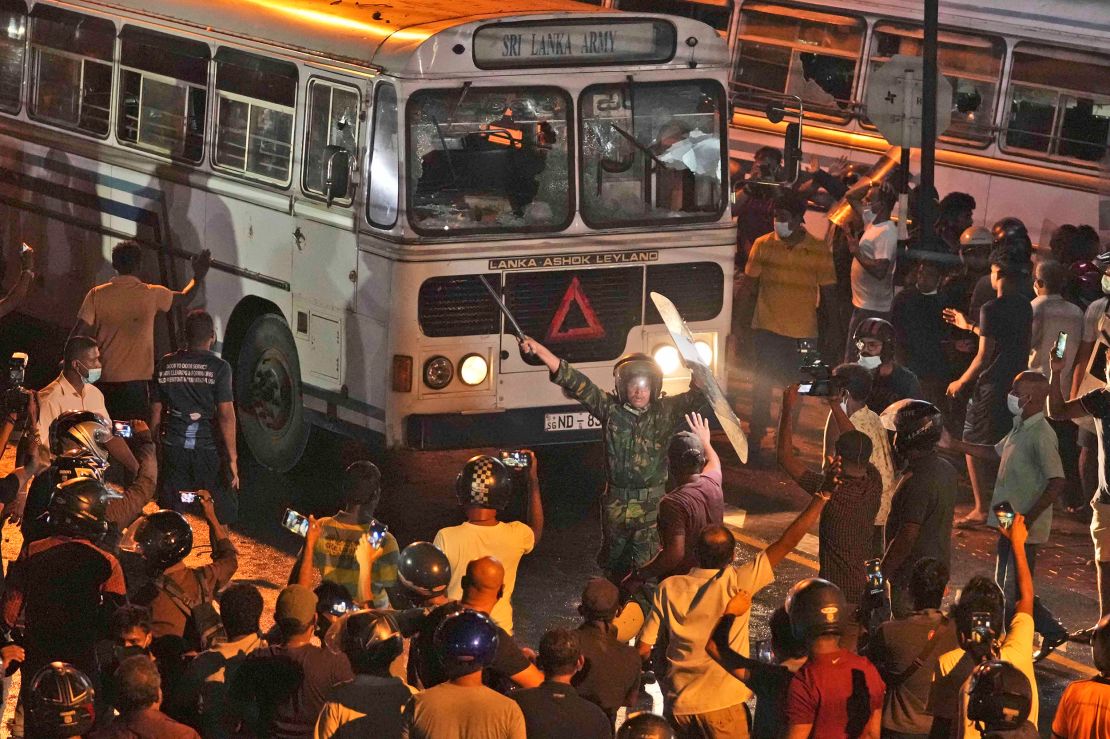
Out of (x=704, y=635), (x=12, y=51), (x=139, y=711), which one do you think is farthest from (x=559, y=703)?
(x=12, y=51)

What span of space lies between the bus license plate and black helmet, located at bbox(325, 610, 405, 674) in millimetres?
6079

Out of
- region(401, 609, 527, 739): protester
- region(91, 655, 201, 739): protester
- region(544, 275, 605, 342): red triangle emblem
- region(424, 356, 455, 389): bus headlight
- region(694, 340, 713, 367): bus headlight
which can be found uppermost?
region(401, 609, 527, 739): protester

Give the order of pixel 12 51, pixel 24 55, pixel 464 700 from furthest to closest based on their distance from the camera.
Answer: pixel 12 51
pixel 24 55
pixel 464 700

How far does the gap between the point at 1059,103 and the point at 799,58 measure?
9.27 feet

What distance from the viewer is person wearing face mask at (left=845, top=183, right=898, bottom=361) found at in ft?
50.5

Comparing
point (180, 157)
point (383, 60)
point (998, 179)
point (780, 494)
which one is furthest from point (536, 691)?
point (998, 179)

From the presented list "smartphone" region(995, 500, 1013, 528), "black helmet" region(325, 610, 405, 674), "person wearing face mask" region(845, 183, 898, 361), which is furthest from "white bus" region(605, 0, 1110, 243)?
"black helmet" region(325, 610, 405, 674)

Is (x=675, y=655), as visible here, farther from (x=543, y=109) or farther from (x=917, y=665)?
(x=543, y=109)

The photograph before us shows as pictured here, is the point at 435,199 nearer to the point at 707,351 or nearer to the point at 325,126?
the point at 325,126

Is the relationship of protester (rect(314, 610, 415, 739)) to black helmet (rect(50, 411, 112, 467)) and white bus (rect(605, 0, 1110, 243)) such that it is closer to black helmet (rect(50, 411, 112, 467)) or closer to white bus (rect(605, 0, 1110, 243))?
black helmet (rect(50, 411, 112, 467))

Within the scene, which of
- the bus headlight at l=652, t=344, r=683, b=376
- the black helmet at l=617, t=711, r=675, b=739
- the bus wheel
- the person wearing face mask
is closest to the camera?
the black helmet at l=617, t=711, r=675, b=739

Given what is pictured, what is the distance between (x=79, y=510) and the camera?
796 cm

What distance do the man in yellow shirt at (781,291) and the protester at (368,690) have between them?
8.05m

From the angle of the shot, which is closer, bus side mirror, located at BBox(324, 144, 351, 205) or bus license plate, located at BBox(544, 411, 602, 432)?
bus side mirror, located at BBox(324, 144, 351, 205)
